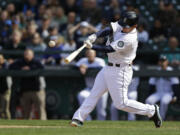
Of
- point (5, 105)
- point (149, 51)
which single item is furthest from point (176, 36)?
point (5, 105)

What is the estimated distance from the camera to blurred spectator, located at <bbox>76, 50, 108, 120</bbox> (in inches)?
444

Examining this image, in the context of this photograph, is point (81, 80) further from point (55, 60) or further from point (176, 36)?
point (176, 36)

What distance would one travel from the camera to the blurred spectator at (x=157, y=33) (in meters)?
12.6

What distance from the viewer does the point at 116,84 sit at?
745cm

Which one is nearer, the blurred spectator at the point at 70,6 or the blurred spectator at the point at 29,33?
the blurred spectator at the point at 29,33

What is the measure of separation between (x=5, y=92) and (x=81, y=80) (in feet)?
5.85

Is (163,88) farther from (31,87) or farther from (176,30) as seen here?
(31,87)

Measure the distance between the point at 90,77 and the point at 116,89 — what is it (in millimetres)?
4108

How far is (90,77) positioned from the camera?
11.5 meters

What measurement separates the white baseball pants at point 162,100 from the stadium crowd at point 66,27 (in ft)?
2.78

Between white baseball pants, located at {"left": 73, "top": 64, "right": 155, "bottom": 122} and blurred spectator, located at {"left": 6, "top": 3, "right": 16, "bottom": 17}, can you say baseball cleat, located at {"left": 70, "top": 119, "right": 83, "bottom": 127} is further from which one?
blurred spectator, located at {"left": 6, "top": 3, "right": 16, "bottom": 17}

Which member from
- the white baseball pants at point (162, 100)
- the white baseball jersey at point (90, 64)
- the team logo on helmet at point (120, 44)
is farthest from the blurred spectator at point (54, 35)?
the team logo on helmet at point (120, 44)

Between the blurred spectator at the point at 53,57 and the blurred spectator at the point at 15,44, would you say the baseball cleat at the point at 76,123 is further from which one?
the blurred spectator at the point at 15,44

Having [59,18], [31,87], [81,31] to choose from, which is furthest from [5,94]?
[59,18]
